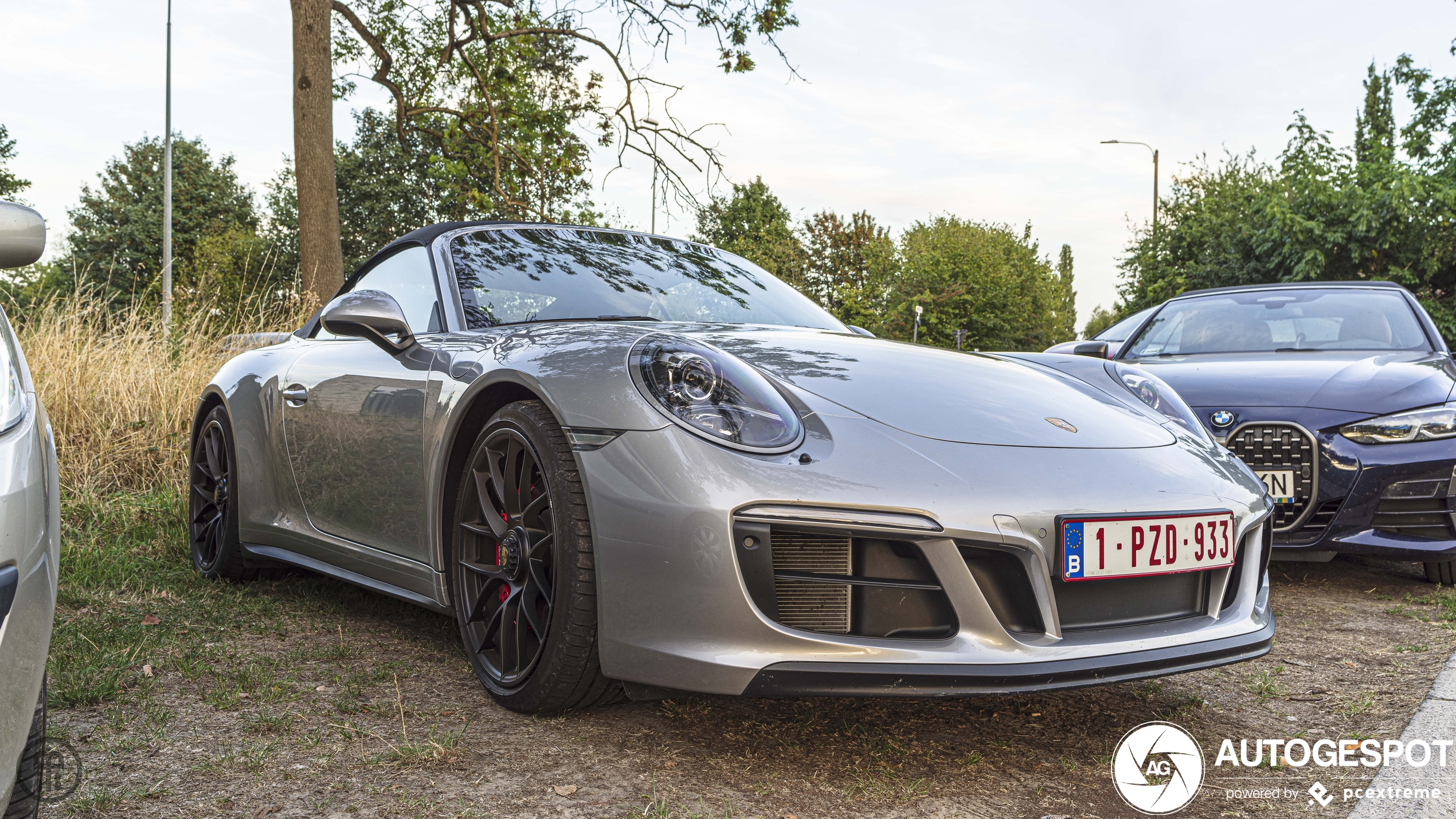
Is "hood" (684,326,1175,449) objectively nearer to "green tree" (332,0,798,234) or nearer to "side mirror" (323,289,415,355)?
"side mirror" (323,289,415,355)

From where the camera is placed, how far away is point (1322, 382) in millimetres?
4332

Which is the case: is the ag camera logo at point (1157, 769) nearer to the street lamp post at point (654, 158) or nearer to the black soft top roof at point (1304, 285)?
the black soft top roof at point (1304, 285)

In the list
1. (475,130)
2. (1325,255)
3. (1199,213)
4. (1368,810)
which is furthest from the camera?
(1199,213)

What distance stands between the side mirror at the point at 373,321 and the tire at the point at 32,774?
154 cm

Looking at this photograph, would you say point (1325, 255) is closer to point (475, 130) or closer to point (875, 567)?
point (475, 130)

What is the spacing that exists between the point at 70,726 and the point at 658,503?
56.1 inches

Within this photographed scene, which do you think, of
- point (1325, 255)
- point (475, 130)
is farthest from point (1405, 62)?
point (475, 130)

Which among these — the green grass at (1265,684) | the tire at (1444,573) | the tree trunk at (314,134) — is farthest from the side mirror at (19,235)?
the tree trunk at (314,134)

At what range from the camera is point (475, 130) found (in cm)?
1211

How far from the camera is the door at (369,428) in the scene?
9.71 feet

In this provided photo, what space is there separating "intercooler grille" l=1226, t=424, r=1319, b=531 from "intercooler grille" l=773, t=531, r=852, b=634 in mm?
2537

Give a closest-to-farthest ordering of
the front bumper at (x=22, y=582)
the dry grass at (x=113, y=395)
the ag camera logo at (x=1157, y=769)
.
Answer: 1. the front bumper at (x=22, y=582)
2. the ag camera logo at (x=1157, y=769)
3. the dry grass at (x=113, y=395)

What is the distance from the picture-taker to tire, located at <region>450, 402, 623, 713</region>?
233cm

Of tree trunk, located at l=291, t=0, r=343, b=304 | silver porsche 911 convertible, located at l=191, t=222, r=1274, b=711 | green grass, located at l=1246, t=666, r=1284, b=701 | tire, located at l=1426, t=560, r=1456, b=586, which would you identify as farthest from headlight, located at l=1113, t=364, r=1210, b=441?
tree trunk, located at l=291, t=0, r=343, b=304
